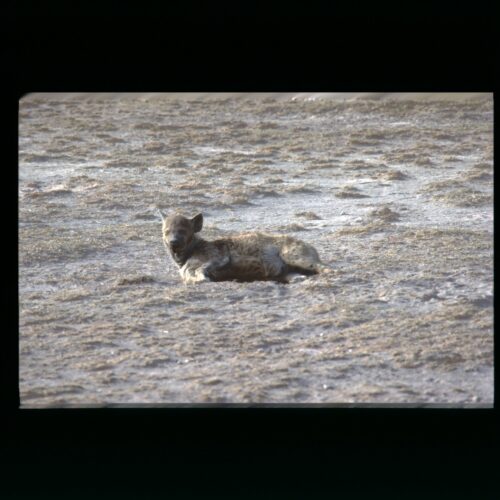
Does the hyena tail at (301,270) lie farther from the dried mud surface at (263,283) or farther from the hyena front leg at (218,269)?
the hyena front leg at (218,269)

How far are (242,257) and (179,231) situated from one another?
48 centimetres

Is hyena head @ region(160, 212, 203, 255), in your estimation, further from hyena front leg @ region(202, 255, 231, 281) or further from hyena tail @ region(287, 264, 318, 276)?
hyena tail @ region(287, 264, 318, 276)

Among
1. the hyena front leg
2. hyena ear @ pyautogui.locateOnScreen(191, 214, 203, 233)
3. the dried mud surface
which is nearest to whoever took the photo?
the dried mud surface

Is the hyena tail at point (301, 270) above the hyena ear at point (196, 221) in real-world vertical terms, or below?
below

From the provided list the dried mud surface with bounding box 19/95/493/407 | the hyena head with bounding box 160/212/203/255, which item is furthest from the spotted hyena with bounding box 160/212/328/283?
the dried mud surface with bounding box 19/95/493/407

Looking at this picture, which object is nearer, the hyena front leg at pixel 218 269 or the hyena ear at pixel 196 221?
the hyena front leg at pixel 218 269

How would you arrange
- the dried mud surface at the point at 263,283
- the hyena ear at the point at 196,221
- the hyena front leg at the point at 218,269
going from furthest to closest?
the hyena ear at the point at 196,221, the hyena front leg at the point at 218,269, the dried mud surface at the point at 263,283

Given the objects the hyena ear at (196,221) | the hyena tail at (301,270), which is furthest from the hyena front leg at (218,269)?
the hyena tail at (301,270)

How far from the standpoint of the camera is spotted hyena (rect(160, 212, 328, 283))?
725 cm

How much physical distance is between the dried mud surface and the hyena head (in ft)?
0.90

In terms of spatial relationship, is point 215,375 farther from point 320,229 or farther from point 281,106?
point 281,106

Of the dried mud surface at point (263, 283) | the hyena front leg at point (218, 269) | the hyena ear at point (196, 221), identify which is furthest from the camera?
the hyena ear at point (196, 221)

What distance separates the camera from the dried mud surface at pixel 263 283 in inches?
232
